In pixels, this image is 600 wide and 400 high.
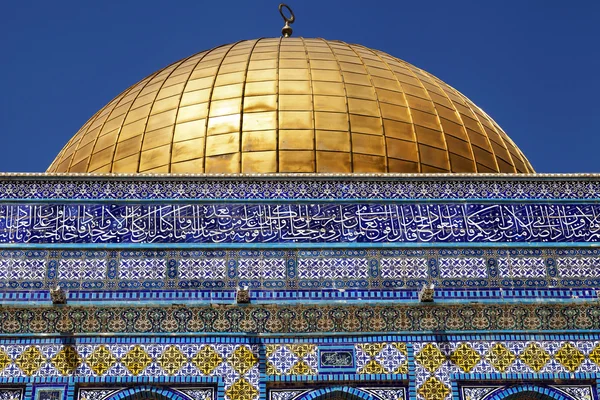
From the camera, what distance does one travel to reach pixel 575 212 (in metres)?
9.35

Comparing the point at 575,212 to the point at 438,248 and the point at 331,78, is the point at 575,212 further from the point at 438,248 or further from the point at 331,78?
the point at 331,78

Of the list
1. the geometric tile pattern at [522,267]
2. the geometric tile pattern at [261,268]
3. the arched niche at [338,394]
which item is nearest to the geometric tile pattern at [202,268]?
the geometric tile pattern at [261,268]

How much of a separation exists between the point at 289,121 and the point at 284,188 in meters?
2.41

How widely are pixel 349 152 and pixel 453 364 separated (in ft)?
10.8

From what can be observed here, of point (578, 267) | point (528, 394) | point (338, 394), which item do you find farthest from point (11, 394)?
point (578, 267)

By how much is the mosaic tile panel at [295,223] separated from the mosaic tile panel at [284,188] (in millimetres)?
82

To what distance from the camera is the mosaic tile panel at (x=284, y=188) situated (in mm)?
9320

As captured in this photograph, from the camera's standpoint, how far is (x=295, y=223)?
9.20m

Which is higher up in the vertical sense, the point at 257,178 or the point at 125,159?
the point at 125,159

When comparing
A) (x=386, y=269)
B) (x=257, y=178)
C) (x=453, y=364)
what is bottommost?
(x=453, y=364)

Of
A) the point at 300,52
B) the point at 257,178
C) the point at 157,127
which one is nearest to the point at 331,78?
the point at 300,52

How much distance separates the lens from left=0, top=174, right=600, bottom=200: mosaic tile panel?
932cm

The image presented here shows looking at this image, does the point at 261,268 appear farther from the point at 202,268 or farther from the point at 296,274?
the point at 202,268

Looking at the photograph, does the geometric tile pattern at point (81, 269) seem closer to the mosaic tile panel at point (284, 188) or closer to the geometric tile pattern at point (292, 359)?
the mosaic tile panel at point (284, 188)
